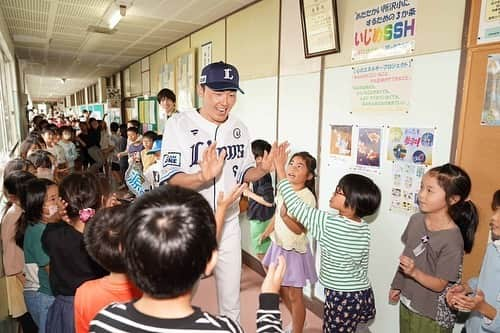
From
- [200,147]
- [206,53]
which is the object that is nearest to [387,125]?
[200,147]

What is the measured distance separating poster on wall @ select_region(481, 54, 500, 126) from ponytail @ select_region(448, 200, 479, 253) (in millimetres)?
409

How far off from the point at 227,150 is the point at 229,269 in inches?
24.1

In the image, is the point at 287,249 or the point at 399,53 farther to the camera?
the point at 287,249

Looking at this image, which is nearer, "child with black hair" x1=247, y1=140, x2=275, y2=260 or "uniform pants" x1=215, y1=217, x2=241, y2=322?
"uniform pants" x1=215, y1=217, x2=241, y2=322

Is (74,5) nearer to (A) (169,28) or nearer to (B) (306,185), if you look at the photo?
(A) (169,28)

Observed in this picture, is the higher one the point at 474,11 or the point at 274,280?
the point at 474,11

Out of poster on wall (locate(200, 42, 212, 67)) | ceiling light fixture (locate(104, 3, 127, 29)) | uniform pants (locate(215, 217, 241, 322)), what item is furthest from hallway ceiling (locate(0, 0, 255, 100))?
uniform pants (locate(215, 217, 241, 322))

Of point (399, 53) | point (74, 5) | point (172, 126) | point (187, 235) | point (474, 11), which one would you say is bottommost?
point (187, 235)

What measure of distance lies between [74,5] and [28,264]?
2.97 m

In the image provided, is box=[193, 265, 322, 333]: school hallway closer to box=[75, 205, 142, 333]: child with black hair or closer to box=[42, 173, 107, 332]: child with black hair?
box=[42, 173, 107, 332]: child with black hair

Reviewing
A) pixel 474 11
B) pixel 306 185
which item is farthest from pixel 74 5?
pixel 474 11

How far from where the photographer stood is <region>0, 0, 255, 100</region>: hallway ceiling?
3533 millimetres

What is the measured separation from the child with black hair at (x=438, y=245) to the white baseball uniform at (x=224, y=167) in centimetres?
82

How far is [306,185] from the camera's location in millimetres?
2316
